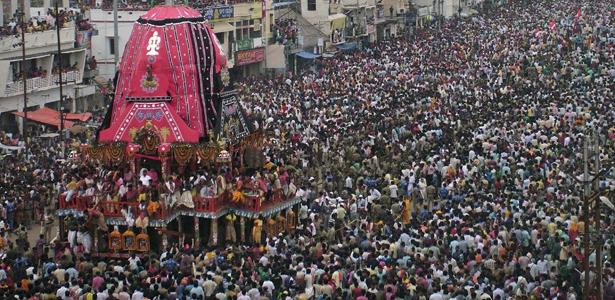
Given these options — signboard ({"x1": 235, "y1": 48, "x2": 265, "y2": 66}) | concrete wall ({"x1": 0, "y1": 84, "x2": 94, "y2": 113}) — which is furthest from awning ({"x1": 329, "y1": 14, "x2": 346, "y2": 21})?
concrete wall ({"x1": 0, "y1": 84, "x2": 94, "y2": 113})

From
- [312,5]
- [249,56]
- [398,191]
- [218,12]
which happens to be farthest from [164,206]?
[312,5]

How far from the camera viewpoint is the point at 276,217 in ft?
101

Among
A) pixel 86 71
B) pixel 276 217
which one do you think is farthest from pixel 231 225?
pixel 86 71

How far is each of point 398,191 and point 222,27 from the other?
23835 millimetres

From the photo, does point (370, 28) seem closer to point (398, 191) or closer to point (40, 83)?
point (40, 83)

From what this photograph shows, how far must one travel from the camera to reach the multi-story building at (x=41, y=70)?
149 feet

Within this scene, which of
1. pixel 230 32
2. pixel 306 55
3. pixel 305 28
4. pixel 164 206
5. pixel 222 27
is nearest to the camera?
pixel 164 206

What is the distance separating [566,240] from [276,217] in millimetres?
6717

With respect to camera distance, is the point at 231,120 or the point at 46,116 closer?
the point at 231,120

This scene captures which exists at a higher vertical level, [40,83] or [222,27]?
[222,27]

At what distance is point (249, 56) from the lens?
58.9 metres

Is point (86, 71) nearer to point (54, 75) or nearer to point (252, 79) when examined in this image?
point (54, 75)

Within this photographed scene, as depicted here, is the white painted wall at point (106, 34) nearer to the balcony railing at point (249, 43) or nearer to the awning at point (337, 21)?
the balcony railing at point (249, 43)

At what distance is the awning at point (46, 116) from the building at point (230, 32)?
6.77 m
